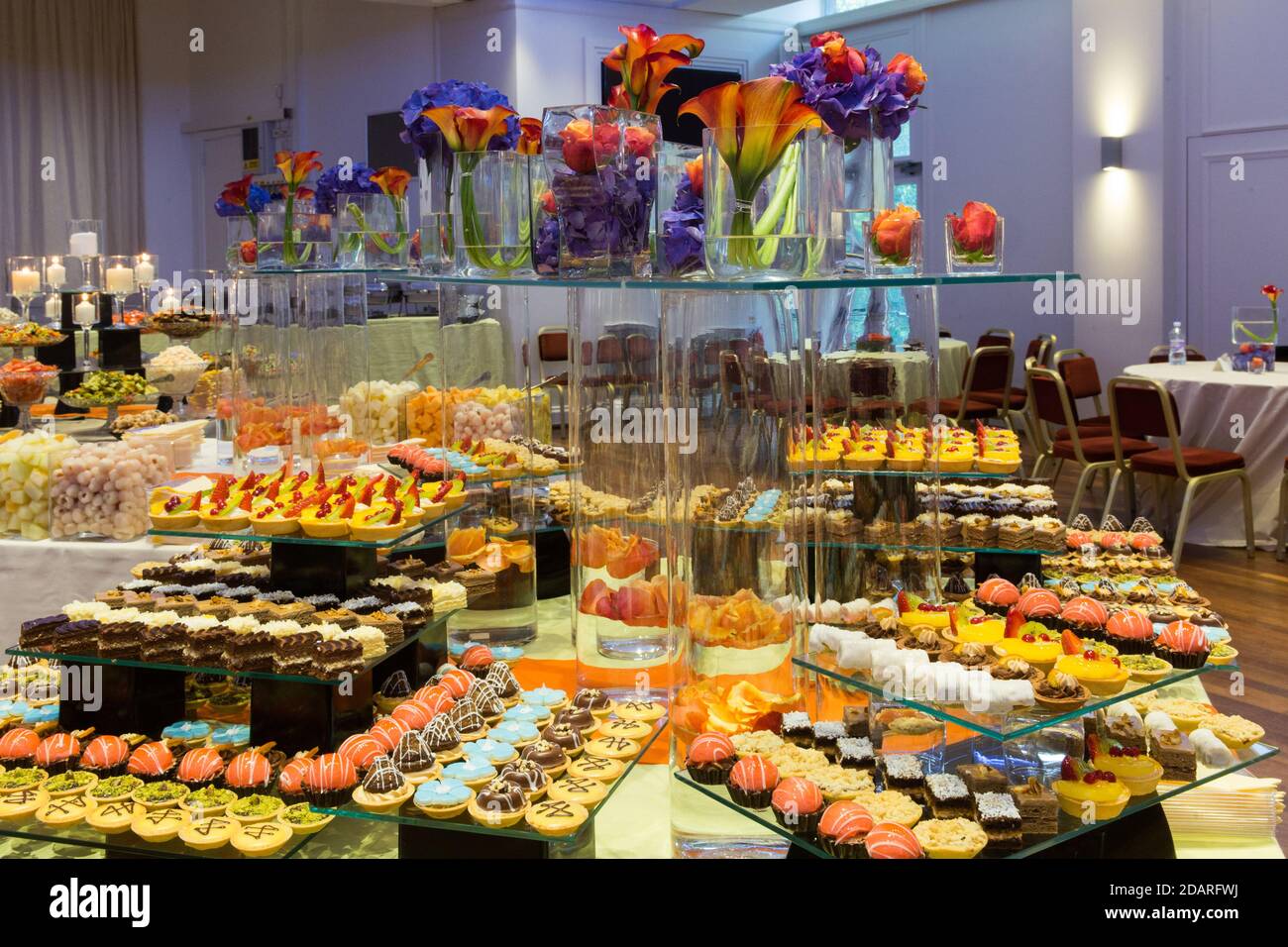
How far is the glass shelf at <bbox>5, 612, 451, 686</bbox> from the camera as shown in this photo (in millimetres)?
2037

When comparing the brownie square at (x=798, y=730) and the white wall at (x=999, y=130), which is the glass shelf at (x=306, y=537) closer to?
the brownie square at (x=798, y=730)

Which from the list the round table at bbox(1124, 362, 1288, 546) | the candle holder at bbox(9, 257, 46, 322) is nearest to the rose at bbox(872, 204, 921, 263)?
the candle holder at bbox(9, 257, 46, 322)

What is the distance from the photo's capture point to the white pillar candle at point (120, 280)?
15.3 feet

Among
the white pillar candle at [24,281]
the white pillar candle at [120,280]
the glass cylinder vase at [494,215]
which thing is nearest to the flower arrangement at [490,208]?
the glass cylinder vase at [494,215]

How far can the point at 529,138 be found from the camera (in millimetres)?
2398

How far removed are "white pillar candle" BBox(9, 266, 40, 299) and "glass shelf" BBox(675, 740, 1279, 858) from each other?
3.85 meters

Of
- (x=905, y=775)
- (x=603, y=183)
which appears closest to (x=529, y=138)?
(x=603, y=183)

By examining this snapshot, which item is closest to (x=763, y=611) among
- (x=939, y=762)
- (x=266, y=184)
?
(x=939, y=762)

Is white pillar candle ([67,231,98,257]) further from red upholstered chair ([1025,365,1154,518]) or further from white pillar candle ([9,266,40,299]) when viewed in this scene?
red upholstered chair ([1025,365,1154,518])

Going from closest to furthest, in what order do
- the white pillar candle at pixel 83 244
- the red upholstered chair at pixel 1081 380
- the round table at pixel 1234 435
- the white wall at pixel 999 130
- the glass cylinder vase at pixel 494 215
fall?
the glass cylinder vase at pixel 494 215, the white pillar candle at pixel 83 244, the round table at pixel 1234 435, the red upholstered chair at pixel 1081 380, the white wall at pixel 999 130

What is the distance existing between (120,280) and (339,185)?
2.15m

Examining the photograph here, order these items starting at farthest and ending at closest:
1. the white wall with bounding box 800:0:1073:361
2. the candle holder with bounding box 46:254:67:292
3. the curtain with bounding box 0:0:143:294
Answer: the curtain with bounding box 0:0:143:294 < the white wall with bounding box 800:0:1073:361 < the candle holder with bounding box 46:254:67:292

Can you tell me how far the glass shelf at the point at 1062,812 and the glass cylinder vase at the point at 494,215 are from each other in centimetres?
93
